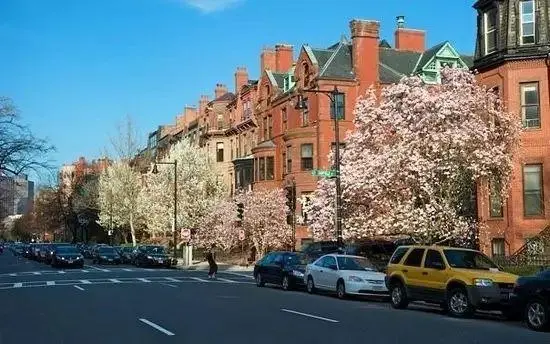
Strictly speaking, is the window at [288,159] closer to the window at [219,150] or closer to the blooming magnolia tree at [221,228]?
the blooming magnolia tree at [221,228]

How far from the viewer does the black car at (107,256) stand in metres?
56.5

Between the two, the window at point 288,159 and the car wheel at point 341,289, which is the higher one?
the window at point 288,159

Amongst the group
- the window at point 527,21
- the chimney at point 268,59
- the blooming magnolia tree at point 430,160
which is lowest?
the blooming magnolia tree at point 430,160

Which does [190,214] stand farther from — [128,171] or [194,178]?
[128,171]

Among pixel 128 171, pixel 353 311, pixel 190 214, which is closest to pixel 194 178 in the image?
pixel 190 214

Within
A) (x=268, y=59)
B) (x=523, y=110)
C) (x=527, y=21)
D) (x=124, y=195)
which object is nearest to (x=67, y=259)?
(x=268, y=59)

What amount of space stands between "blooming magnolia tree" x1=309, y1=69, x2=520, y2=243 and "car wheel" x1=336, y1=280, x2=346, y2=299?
562 centimetres

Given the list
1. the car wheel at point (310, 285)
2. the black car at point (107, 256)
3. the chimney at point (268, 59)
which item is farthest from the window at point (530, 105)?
the black car at point (107, 256)

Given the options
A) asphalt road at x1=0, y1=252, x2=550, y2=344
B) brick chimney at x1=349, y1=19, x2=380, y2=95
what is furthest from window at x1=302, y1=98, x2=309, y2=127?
asphalt road at x1=0, y1=252, x2=550, y2=344

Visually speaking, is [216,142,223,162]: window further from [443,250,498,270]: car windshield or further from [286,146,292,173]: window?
[443,250,498,270]: car windshield

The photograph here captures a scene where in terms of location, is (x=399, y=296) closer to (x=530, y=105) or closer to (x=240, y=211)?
(x=530, y=105)

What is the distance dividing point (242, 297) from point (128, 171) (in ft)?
178

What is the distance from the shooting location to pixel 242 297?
2308 cm

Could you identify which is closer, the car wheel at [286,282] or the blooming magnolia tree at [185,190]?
the car wheel at [286,282]
